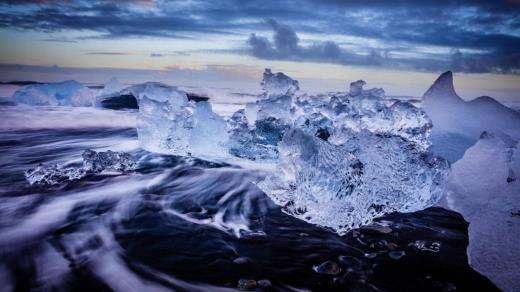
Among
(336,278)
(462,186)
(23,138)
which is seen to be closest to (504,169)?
(462,186)

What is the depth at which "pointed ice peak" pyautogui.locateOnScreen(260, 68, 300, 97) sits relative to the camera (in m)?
6.01

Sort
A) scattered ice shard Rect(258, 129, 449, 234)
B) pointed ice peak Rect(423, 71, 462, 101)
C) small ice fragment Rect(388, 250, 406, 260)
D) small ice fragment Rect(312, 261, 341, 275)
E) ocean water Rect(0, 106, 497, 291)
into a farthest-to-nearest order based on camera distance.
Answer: pointed ice peak Rect(423, 71, 462, 101) → scattered ice shard Rect(258, 129, 449, 234) → small ice fragment Rect(388, 250, 406, 260) → small ice fragment Rect(312, 261, 341, 275) → ocean water Rect(0, 106, 497, 291)

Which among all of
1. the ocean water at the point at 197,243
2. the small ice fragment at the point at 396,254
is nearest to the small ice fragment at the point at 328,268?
the ocean water at the point at 197,243

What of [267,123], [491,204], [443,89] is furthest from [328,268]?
[443,89]

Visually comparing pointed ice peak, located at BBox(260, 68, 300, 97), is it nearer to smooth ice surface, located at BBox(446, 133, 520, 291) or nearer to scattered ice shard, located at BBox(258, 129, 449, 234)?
scattered ice shard, located at BBox(258, 129, 449, 234)

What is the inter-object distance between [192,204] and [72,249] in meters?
1.25

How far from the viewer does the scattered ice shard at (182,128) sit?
238 inches

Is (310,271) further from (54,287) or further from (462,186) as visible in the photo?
(462,186)

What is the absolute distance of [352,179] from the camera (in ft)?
10.8

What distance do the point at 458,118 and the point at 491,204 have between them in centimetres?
274

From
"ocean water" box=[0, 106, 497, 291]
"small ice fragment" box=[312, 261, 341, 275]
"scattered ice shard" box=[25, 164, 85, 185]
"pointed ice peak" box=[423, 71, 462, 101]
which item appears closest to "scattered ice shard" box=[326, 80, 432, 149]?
"pointed ice peak" box=[423, 71, 462, 101]

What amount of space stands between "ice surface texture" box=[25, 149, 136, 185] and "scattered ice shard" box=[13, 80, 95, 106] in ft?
28.8

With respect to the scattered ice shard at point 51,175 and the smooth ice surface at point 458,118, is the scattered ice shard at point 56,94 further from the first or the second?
the smooth ice surface at point 458,118

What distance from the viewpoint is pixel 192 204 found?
3.71m
